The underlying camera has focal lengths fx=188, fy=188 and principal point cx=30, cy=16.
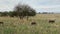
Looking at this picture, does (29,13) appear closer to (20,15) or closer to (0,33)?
(20,15)

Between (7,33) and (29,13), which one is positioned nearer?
(7,33)

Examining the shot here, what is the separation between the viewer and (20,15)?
160 ft

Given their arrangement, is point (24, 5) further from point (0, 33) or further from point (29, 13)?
point (0, 33)

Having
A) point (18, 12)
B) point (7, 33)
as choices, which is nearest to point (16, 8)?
point (18, 12)

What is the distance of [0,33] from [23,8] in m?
33.5

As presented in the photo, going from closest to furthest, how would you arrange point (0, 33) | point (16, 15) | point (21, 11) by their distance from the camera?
point (0, 33) → point (21, 11) → point (16, 15)

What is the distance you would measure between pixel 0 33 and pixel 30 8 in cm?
3554

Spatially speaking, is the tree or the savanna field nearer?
the savanna field

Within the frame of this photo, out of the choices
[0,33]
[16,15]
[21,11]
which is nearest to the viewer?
[0,33]

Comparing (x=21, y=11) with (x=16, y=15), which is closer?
(x=21, y=11)

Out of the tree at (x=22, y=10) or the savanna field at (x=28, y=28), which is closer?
the savanna field at (x=28, y=28)

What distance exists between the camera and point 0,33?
15844mm

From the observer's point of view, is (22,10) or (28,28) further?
(22,10)

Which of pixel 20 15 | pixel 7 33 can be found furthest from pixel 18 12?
pixel 7 33
